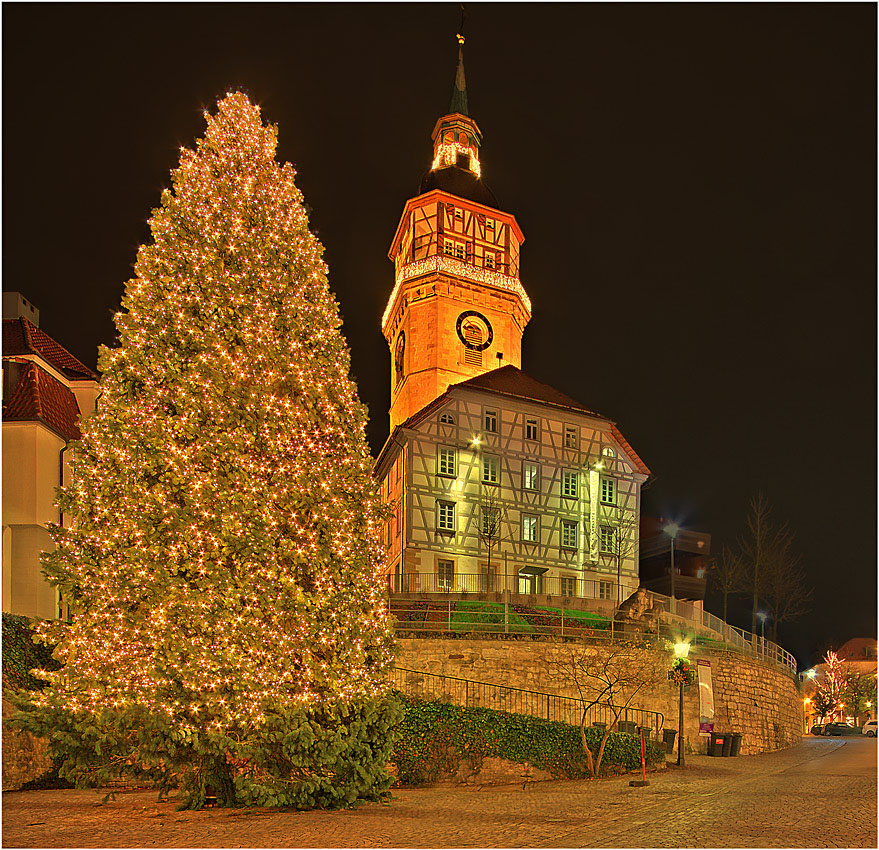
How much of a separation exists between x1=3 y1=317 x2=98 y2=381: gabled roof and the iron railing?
52.1 ft

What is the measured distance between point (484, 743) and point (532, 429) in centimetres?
2666

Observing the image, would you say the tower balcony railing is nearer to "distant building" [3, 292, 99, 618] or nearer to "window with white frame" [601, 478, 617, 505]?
"window with white frame" [601, 478, 617, 505]

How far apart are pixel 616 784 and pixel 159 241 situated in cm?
1235

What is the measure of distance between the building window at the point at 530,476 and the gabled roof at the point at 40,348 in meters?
20.7

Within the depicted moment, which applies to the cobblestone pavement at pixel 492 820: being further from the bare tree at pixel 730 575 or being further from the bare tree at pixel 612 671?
the bare tree at pixel 730 575

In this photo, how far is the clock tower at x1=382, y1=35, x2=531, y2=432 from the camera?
159 ft

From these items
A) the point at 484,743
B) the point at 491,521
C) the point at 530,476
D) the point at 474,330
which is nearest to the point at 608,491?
the point at 530,476

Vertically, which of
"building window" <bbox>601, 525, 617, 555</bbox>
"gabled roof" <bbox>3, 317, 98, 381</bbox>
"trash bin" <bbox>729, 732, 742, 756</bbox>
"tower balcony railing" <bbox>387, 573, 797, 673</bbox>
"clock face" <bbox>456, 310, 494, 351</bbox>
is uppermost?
"clock face" <bbox>456, 310, 494, 351</bbox>

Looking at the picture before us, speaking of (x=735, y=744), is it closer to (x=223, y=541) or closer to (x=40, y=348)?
(x=223, y=541)

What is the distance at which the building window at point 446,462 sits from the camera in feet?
128

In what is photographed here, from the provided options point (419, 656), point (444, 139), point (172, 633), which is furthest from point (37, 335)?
point (444, 139)

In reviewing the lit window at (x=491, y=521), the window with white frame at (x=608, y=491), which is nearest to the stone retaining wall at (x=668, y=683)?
the lit window at (x=491, y=521)

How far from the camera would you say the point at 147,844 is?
27.7 ft

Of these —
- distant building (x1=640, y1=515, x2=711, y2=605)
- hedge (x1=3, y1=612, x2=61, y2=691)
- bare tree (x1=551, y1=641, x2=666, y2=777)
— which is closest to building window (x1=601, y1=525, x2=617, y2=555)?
distant building (x1=640, y1=515, x2=711, y2=605)
